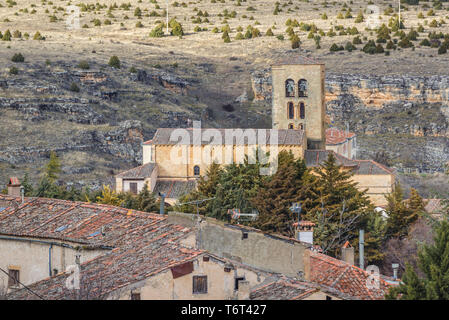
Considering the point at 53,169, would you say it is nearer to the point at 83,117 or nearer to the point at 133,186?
the point at 133,186

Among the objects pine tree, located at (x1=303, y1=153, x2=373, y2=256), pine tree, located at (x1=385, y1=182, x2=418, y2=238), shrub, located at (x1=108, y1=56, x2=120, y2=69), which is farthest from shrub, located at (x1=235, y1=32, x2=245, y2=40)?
pine tree, located at (x1=385, y1=182, x2=418, y2=238)

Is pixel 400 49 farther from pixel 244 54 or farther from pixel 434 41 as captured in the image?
pixel 244 54

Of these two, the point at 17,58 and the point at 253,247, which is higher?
the point at 17,58

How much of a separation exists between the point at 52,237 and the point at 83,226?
158cm

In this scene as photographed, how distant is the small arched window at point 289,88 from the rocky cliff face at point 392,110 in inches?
660

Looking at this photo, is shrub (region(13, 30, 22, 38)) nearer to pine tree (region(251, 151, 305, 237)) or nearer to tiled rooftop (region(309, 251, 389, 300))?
pine tree (region(251, 151, 305, 237))

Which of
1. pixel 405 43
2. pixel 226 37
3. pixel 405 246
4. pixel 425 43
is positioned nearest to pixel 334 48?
pixel 405 43

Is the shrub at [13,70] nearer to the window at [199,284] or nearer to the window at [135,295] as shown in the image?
the window at [199,284]

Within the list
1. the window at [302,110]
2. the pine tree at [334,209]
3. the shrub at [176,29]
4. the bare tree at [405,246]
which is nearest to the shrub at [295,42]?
the shrub at [176,29]

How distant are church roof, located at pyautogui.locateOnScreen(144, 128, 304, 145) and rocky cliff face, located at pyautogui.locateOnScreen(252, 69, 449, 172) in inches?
922

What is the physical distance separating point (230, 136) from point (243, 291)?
4309 centimetres

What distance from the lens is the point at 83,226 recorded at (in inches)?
1201

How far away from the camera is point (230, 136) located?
6462cm
